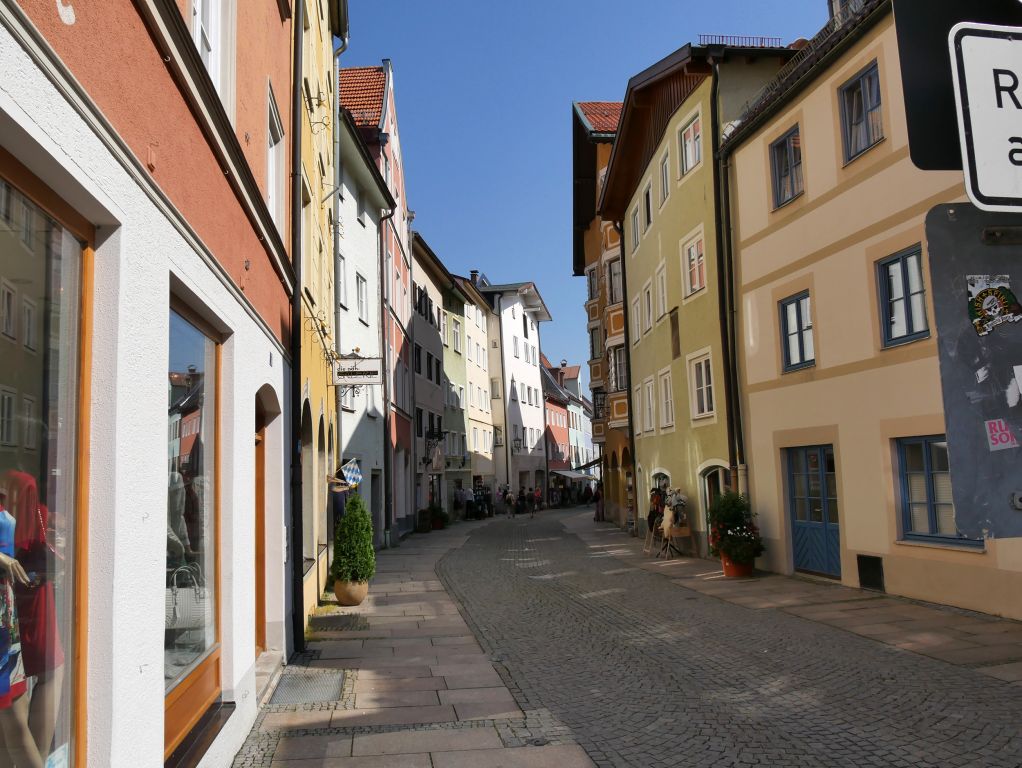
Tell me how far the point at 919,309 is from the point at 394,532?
58.7ft

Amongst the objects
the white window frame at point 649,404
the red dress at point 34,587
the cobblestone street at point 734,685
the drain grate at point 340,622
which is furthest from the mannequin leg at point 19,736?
the white window frame at point 649,404

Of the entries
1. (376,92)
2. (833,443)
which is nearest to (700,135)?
(833,443)

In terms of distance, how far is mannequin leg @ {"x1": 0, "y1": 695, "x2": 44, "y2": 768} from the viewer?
2887 mm

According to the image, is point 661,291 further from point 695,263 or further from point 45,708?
point 45,708

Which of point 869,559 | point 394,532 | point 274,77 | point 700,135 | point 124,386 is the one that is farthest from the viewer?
point 394,532

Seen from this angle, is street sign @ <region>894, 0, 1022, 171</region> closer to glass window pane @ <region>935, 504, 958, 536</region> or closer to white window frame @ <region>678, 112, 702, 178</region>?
glass window pane @ <region>935, 504, 958, 536</region>

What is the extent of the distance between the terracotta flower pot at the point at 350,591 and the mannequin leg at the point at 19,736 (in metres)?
9.58

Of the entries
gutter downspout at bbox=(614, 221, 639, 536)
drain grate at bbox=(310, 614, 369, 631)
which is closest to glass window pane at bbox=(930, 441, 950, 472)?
drain grate at bbox=(310, 614, 369, 631)

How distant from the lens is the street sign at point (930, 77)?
1.64 m

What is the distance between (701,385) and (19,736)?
1790 centimetres

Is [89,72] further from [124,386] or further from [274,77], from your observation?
[274,77]

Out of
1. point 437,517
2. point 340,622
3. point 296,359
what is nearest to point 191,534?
point 296,359

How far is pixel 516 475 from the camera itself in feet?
189

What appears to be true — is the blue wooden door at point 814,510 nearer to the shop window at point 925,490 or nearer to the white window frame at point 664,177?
the shop window at point 925,490
